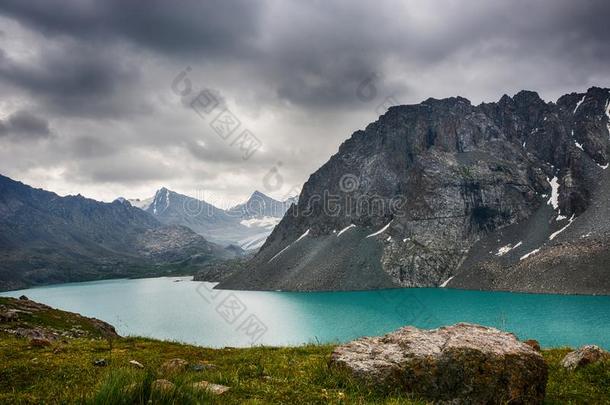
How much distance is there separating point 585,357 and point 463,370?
25.2 feet

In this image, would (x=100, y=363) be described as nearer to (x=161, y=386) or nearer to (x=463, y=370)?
(x=161, y=386)

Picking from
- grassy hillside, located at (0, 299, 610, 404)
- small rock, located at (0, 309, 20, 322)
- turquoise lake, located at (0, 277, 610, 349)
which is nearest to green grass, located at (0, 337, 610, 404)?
grassy hillside, located at (0, 299, 610, 404)

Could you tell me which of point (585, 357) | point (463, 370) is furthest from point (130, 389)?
point (585, 357)

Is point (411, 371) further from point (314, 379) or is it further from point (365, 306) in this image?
point (365, 306)

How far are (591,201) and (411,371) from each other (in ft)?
745

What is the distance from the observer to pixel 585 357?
48.8ft

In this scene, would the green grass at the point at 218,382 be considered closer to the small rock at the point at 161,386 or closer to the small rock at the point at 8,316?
the small rock at the point at 161,386

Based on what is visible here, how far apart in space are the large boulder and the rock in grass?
207 inches

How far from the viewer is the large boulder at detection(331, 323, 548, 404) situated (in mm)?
10664

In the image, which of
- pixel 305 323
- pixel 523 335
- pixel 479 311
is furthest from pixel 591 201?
pixel 305 323

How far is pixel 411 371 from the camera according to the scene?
11.2m

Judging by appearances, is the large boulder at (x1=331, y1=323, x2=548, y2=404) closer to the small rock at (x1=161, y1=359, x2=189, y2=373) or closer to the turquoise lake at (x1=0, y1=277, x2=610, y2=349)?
the small rock at (x1=161, y1=359, x2=189, y2=373)

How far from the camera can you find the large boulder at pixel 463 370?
35.0 feet

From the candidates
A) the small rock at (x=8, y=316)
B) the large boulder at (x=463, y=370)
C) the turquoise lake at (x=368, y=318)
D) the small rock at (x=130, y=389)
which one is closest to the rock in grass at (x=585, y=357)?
the large boulder at (x=463, y=370)
